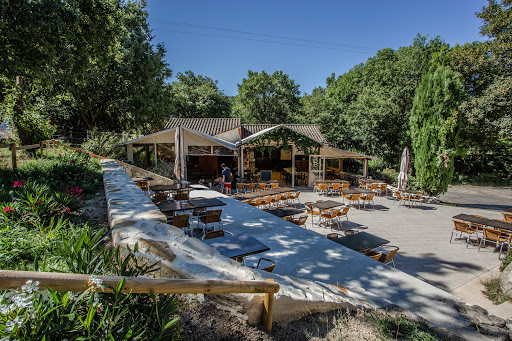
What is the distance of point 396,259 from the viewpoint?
22.0 feet

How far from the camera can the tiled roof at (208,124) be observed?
21.5 metres

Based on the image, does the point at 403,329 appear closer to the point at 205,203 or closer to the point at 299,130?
the point at 205,203

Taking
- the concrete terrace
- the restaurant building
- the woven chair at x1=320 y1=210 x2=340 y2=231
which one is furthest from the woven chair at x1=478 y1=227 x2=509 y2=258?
the restaurant building

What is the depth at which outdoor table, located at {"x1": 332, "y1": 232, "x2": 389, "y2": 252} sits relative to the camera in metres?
5.61

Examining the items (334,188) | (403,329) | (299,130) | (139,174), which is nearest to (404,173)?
(334,188)

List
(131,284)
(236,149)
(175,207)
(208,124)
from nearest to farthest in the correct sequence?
1. (131,284)
2. (175,207)
3. (236,149)
4. (208,124)

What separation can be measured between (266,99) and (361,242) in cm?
3210

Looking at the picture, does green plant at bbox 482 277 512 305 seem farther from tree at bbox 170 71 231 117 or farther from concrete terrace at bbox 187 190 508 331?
tree at bbox 170 71 231 117

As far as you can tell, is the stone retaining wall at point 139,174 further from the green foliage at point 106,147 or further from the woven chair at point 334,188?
the woven chair at point 334,188

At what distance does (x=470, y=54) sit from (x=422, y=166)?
8087 millimetres

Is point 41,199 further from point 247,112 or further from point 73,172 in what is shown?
point 247,112

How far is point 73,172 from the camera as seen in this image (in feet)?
23.2

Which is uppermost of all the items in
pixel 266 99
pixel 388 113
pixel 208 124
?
pixel 266 99

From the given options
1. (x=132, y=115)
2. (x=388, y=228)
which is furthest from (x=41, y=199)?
(x=132, y=115)
